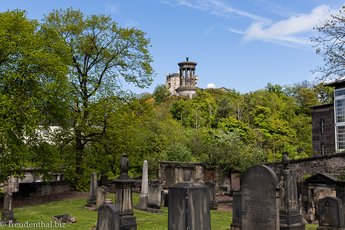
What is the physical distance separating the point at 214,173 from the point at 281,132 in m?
24.3

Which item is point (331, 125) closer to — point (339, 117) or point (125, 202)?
point (339, 117)

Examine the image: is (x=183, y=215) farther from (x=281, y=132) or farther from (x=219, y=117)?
(x=219, y=117)

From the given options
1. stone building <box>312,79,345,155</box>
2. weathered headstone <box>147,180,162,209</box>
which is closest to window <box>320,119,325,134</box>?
stone building <box>312,79,345,155</box>

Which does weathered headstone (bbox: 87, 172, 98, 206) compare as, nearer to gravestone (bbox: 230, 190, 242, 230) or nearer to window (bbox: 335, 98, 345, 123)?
gravestone (bbox: 230, 190, 242, 230)

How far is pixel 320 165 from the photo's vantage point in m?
21.8

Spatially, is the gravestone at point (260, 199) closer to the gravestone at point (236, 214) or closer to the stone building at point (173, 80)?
the gravestone at point (236, 214)

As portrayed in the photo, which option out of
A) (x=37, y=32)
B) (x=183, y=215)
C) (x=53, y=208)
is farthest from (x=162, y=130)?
(x=183, y=215)

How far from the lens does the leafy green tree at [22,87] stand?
1880cm

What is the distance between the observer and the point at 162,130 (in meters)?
38.8

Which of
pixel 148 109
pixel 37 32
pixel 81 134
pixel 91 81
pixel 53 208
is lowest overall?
pixel 53 208

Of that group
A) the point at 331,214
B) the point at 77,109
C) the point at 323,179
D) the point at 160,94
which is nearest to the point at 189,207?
the point at 331,214

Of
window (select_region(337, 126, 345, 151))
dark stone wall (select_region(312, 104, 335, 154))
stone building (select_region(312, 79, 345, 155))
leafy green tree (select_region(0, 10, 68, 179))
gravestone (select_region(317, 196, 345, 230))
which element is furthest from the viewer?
dark stone wall (select_region(312, 104, 335, 154))

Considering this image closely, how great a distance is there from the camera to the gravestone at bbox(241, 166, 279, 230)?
34.7ft

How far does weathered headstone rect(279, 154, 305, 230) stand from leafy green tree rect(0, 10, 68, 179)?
12484mm
